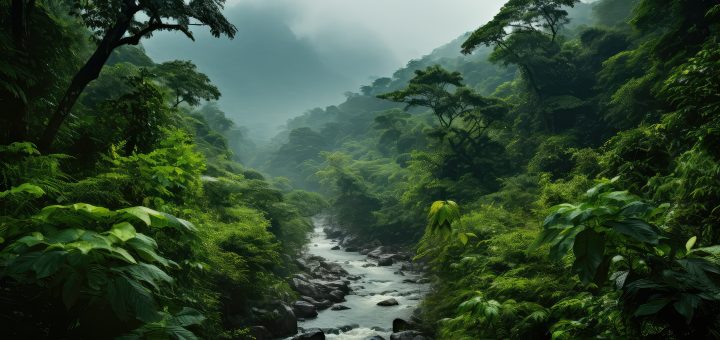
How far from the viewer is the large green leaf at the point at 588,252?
1.89m

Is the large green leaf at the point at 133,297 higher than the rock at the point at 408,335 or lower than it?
lower

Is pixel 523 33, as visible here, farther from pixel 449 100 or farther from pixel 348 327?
pixel 348 327

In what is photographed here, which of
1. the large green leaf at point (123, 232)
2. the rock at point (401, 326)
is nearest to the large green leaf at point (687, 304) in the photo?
the large green leaf at point (123, 232)

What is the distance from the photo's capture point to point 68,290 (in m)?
1.54

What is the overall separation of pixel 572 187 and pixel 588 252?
29.0 feet

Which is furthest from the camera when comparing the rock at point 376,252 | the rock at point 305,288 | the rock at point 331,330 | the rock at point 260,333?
the rock at point 376,252

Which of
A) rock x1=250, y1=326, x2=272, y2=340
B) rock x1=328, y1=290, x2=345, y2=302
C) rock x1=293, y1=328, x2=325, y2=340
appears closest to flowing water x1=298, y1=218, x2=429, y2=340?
rock x1=328, y1=290, x2=345, y2=302

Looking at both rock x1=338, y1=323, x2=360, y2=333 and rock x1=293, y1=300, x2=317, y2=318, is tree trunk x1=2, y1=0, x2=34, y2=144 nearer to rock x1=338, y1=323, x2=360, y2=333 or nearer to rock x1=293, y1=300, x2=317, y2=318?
rock x1=338, y1=323, x2=360, y2=333

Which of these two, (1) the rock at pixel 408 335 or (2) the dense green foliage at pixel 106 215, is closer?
(2) the dense green foliage at pixel 106 215

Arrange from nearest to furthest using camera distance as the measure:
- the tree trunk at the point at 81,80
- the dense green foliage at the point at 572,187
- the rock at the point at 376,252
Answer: the dense green foliage at the point at 572,187 < the tree trunk at the point at 81,80 < the rock at the point at 376,252

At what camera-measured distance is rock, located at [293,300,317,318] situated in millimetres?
13508

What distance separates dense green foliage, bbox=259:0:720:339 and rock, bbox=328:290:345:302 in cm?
432

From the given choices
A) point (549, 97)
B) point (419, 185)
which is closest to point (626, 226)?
point (419, 185)

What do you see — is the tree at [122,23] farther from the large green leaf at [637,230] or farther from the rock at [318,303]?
the rock at [318,303]
